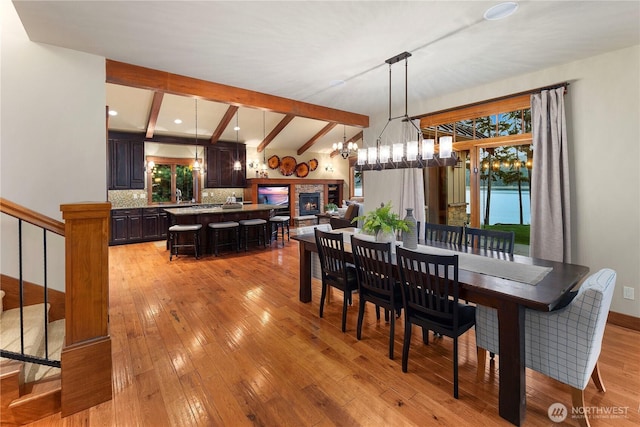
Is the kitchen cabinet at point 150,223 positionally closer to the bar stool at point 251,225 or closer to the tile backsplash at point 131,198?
the tile backsplash at point 131,198

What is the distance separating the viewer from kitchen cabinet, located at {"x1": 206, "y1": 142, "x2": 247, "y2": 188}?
866cm

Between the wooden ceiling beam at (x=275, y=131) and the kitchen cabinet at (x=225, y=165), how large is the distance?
577mm

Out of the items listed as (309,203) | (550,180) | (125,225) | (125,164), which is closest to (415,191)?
(550,180)

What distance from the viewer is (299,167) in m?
10.6

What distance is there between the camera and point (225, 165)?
8.96 metres

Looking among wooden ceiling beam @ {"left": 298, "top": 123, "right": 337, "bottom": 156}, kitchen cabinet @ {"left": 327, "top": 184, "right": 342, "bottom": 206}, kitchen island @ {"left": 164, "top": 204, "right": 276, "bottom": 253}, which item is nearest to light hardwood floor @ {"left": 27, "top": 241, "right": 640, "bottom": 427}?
kitchen island @ {"left": 164, "top": 204, "right": 276, "bottom": 253}

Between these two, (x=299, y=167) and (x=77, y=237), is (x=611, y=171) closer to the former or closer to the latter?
(x=77, y=237)

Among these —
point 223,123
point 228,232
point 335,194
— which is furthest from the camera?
point 335,194

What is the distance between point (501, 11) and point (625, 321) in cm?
325

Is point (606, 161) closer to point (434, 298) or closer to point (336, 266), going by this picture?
point (434, 298)

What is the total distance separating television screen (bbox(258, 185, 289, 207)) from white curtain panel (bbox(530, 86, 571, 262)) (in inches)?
297

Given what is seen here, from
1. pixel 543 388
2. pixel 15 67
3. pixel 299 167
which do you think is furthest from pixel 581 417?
pixel 299 167

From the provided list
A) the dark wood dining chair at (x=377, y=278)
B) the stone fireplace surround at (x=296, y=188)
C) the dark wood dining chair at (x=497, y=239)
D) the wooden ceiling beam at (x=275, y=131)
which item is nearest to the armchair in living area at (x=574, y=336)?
the dark wood dining chair at (x=377, y=278)

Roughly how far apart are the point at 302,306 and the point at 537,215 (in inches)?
117
